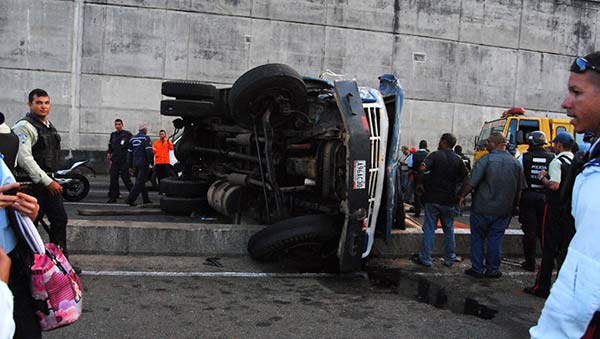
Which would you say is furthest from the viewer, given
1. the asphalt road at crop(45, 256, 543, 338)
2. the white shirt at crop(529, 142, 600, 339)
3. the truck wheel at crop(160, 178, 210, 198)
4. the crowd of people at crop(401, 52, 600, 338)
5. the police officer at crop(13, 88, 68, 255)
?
the truck wheel at crop(160, 178, 210, 198)

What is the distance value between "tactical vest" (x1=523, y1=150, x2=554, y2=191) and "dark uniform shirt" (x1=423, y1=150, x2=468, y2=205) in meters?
0.75

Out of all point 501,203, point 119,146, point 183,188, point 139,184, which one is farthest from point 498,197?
point 119,146

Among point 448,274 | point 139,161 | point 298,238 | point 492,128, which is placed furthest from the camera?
point 492,128

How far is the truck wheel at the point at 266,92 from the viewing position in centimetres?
572

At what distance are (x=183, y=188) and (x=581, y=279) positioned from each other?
715cm

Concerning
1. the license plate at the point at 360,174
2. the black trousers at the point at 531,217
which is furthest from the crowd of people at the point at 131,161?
the black trousers at the point at 531,217

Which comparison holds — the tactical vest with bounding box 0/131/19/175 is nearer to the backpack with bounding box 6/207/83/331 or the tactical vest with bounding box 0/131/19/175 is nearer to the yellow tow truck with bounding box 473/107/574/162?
the backpack with bounding box 6/207/83/331

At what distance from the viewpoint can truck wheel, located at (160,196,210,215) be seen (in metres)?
8.03

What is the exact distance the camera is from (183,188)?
8.03 metres

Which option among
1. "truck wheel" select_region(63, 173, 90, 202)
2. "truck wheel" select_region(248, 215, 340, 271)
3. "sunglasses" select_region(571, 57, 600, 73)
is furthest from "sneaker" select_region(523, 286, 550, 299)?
"truck wheel" select_region(63, 173, 90, 202)

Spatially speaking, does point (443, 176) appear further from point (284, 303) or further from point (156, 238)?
point (156, 238)

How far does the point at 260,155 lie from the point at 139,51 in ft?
41.9

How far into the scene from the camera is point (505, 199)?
19.8 ft

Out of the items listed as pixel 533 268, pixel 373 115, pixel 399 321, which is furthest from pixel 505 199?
pixel 399 321
